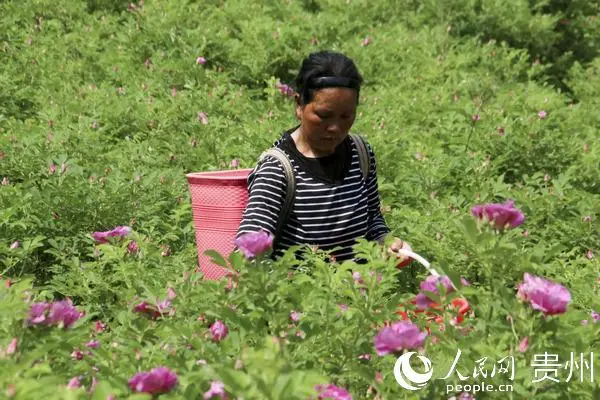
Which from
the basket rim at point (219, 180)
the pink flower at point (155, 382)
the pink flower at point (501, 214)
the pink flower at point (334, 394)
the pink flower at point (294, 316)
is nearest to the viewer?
the pink flower at point (155, 382)

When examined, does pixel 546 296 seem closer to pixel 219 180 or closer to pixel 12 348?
pixel 12 348

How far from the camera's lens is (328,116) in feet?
10.4

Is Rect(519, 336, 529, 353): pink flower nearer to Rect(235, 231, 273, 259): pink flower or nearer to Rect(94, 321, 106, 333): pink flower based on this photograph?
Rect(235, 231, 273, 259): pink flower

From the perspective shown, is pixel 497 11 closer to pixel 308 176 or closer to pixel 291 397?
pixel 308 176

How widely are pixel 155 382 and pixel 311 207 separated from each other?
5.68 feet

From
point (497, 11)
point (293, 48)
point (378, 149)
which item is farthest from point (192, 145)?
point (497, 11)

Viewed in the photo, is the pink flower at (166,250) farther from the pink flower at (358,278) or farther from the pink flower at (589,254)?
the pink flower at (589,254)

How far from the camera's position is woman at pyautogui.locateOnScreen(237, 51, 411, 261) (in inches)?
124

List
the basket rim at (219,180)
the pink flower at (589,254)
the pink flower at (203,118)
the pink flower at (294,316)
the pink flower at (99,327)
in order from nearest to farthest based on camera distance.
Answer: the pink flower at (294,316), the pink flower at (99,327), the basket rim at (219,180), the pink flower at (589,254), the pink flower at (203,118)

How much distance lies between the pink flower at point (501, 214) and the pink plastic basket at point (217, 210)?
1592mm

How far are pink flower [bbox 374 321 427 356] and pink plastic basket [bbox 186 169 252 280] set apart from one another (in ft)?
5.45

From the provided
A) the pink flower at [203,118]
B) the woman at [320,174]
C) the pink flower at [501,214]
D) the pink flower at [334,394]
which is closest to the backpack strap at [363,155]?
the woman at [320,174]

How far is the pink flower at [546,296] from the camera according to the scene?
69.7 inches

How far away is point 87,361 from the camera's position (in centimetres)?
210
